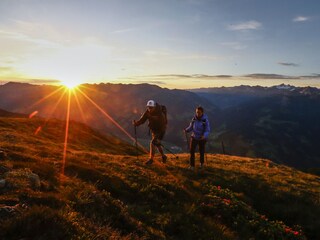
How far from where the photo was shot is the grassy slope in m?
7.77

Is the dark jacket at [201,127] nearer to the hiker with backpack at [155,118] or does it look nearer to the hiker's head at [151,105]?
the hiker with backpack at [155,118]

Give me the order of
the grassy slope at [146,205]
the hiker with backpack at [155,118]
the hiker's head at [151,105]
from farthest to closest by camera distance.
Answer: the hiker with backpack at [155,118], the hiker's head at [151,105], the grassy slope at [146,205]

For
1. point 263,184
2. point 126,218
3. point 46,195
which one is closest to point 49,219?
point 46,195

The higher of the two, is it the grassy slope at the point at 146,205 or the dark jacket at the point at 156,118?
the dark jacket at the point at 156,118

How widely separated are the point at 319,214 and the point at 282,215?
7.46 feet

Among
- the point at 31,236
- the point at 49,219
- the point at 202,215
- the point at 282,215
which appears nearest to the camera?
the point at 31,236

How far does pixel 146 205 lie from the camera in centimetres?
1245

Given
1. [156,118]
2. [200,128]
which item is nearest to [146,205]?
[156,118]

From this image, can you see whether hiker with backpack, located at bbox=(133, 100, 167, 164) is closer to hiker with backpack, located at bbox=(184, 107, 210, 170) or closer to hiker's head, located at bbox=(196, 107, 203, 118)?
hiker with backpack, located at bbox=(184, 107, 210, 170)

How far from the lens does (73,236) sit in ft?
23.3

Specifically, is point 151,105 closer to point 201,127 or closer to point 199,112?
point 199,112

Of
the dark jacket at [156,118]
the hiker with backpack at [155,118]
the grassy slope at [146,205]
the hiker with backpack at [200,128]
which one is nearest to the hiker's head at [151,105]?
the hiker with backpack at [155,118]

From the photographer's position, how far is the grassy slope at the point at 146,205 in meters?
7.77

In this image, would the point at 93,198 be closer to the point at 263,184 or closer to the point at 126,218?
the point at 126,218
